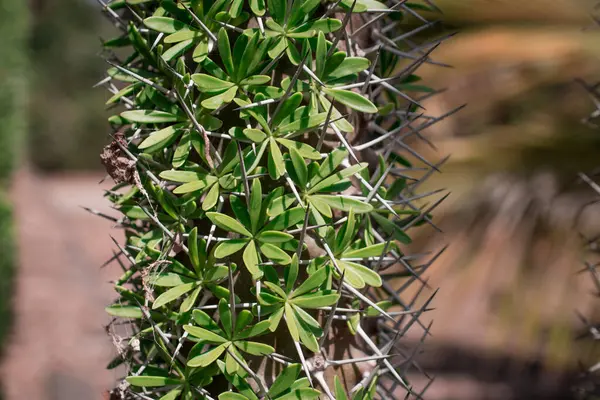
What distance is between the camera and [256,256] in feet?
2.95

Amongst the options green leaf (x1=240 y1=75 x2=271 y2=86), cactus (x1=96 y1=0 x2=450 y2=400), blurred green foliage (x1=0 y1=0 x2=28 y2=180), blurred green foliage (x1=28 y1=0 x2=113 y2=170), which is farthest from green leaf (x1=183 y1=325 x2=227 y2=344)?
blurred green foliage (x1=28 y1=0 x2=113 y2=170)

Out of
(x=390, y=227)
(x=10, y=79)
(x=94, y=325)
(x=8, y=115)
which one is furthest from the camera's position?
(x=94, y=325)

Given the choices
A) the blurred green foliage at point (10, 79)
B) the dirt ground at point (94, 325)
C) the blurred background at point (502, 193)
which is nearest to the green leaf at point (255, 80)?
the blurred background at point (502, 193)

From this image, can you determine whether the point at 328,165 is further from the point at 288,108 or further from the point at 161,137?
the point at 161,137

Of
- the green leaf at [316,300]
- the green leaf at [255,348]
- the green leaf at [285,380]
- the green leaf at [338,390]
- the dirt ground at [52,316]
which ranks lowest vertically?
the green leaf at [338,390]

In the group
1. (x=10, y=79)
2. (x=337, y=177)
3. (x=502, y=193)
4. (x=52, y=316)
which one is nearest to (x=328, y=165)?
(x=337, y=177)

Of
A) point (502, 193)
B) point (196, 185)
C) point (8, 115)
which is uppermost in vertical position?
point (8, 115)

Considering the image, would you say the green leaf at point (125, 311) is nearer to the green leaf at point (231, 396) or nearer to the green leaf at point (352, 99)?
the green leaf at point (231, 396)

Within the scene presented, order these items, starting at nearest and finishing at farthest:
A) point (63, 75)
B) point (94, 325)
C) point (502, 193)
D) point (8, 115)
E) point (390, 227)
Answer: point (390, 227) < point (502, 193) < point (8, 115) < point (94, 325) < point (63, 75)

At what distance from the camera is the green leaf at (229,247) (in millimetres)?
892

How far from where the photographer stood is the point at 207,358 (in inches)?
35.0

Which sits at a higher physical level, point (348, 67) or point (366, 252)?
point (348, 67)

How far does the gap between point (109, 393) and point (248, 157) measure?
0.42 m

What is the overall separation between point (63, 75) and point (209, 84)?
2121cm
